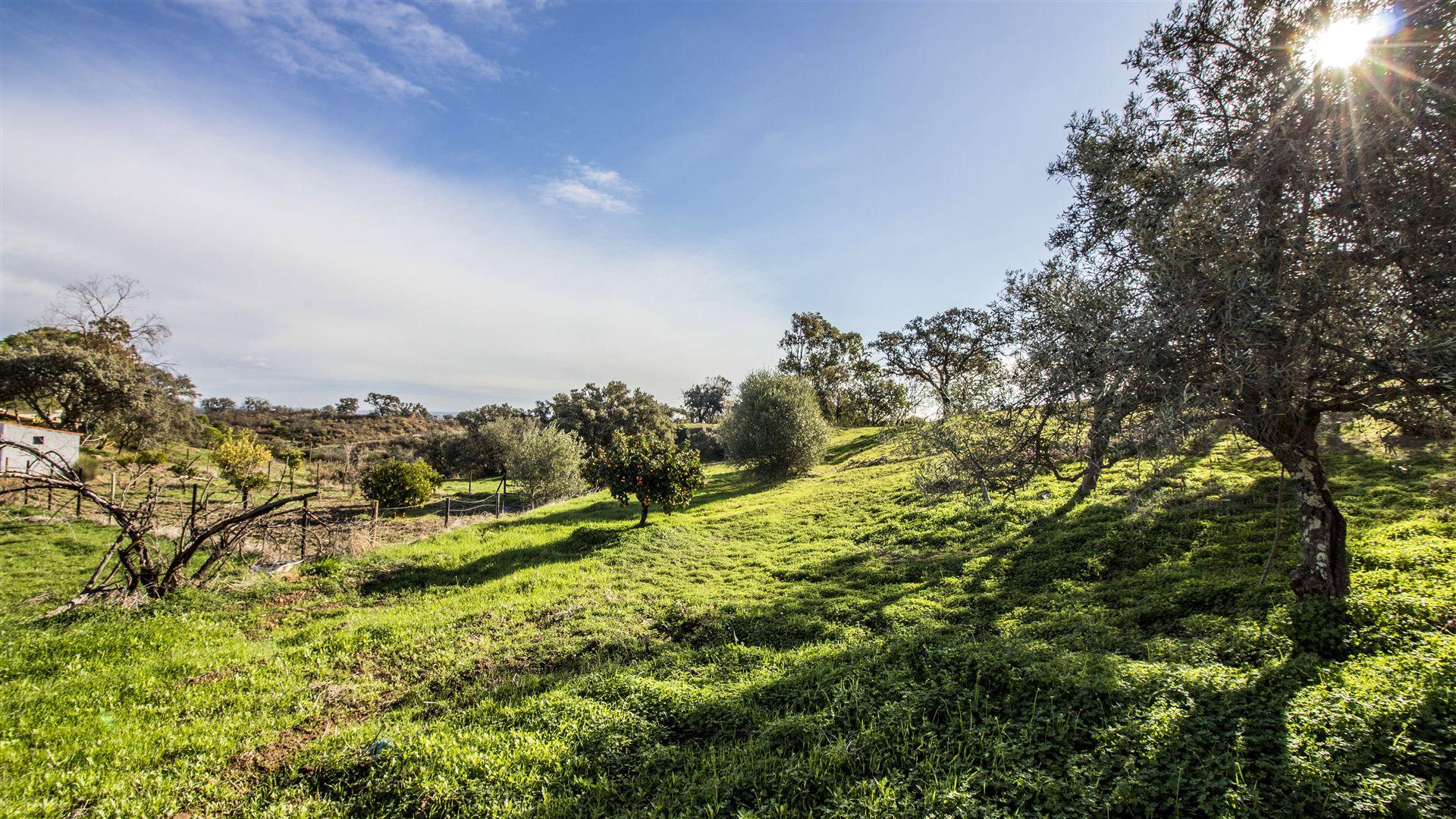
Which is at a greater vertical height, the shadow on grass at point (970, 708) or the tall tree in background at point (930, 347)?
the tall tree in background at point (930, 347)

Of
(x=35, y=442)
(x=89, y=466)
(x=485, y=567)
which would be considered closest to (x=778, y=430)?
(x=485, y=567)

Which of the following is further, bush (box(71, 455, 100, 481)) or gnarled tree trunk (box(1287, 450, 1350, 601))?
bush (box(71, 455, 100, 481))

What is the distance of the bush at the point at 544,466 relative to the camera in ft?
93.8

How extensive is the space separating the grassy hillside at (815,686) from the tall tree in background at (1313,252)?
165 cm

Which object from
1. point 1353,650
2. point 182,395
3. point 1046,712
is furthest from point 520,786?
point 182,395

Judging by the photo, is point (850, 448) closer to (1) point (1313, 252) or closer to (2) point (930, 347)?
(2) point (930, 347)

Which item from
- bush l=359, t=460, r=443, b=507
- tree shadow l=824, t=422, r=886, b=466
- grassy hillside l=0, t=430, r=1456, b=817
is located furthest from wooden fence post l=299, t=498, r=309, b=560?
tree shadow l=824, t=422, r=886, b=466

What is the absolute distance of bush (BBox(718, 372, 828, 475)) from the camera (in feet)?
107

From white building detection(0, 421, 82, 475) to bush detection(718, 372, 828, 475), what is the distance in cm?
3468

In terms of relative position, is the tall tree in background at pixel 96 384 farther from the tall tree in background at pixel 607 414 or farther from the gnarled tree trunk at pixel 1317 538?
the gnarled tree trunk at pixel 1317 538

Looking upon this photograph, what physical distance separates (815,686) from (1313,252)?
7.01 m

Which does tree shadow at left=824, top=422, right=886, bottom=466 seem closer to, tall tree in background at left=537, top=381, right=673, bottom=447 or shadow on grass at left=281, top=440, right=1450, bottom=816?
tall tree in background at left=537, top=381, right=673, bottom=447

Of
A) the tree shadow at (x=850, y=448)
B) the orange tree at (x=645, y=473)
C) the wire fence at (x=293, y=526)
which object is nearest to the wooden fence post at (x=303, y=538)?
the wire fence at (x=293, y=526)

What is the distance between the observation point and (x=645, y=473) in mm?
18422
